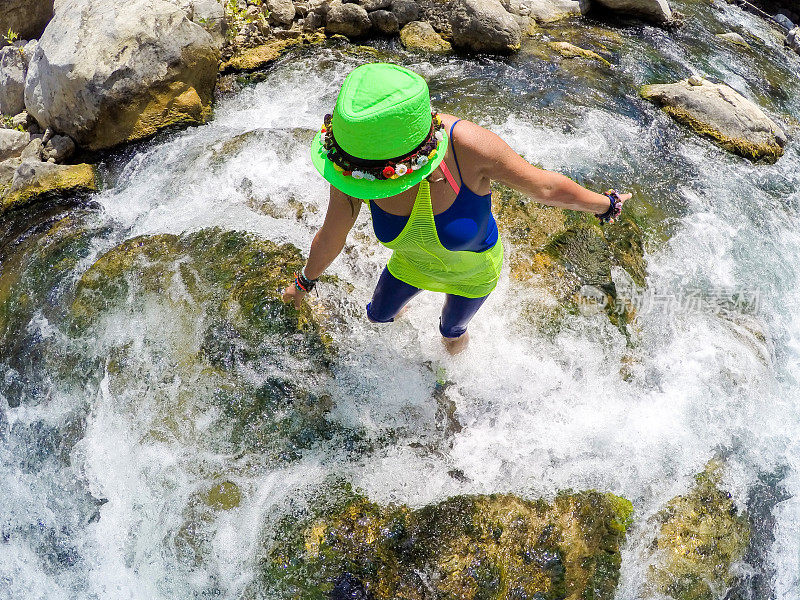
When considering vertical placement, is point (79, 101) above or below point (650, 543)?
below

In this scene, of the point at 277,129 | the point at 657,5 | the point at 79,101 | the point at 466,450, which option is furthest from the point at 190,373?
the point at 657,5

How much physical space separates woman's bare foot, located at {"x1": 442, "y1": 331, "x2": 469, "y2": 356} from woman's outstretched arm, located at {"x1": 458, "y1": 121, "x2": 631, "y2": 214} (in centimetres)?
145

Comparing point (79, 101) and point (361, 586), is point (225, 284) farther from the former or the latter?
point (79, 101)

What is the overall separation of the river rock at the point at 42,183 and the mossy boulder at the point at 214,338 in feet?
3.46

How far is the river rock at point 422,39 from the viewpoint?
6793 mm

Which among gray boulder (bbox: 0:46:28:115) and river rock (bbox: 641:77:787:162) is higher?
river rock (bbox: 641:77:787:162)

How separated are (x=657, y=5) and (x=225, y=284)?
7236 mm

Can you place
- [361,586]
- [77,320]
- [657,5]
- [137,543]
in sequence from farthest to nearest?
[657,5] → [77,320] → [137,543] → [361,586]

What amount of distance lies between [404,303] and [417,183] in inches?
51.6

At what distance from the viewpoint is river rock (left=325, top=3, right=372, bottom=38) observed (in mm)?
6703

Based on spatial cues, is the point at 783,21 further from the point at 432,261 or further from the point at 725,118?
the point at 432,261

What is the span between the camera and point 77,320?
3.95 metres

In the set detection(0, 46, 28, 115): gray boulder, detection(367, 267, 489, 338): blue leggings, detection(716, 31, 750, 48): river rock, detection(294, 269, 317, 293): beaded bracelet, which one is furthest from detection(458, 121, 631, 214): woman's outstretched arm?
detection(716, 31, 750, 48): river rock

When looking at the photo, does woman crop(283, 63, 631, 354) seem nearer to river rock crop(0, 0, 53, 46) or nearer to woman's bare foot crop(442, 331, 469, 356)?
woman's bare foot crop(442, 331, 469, 356)
